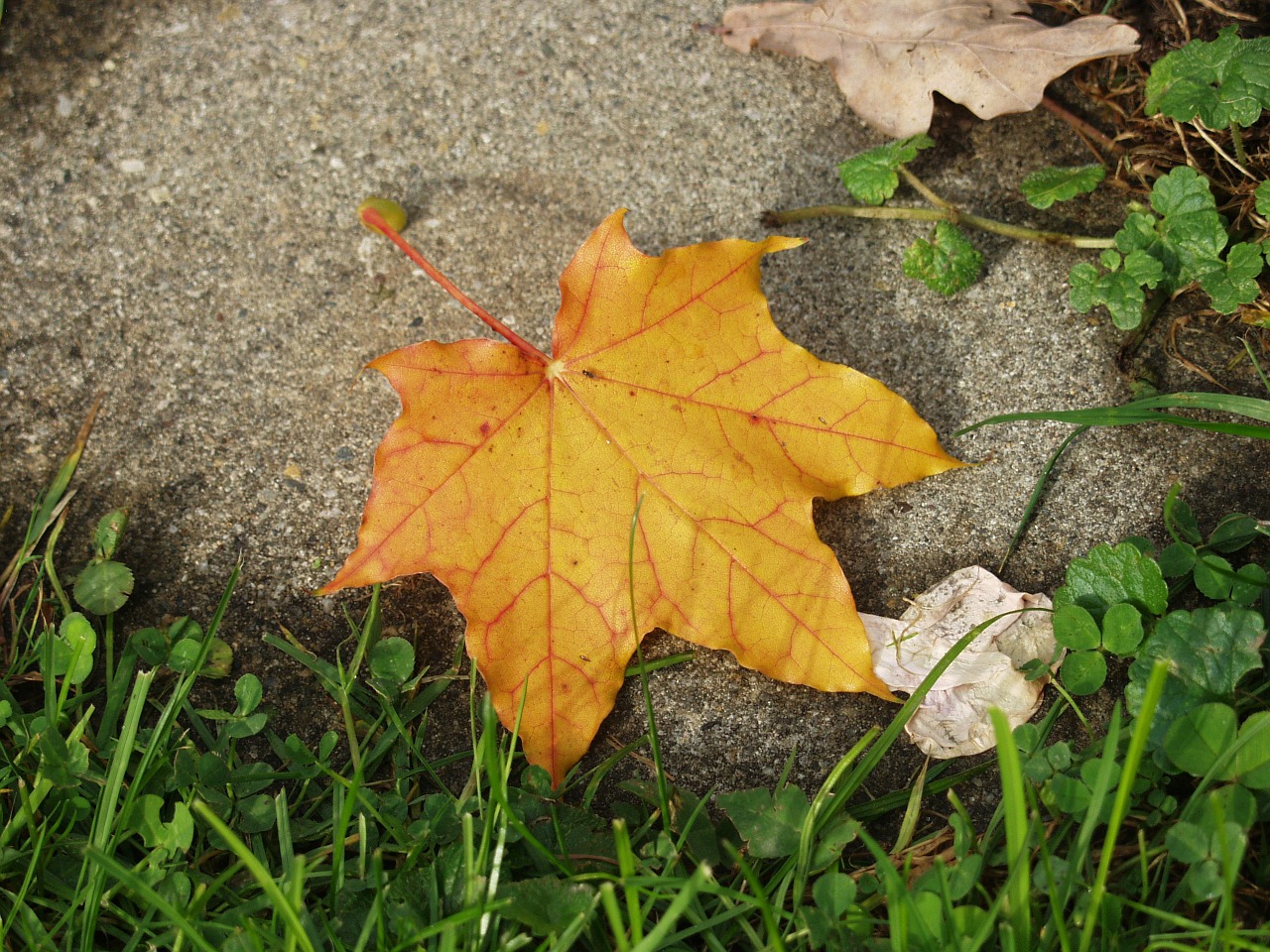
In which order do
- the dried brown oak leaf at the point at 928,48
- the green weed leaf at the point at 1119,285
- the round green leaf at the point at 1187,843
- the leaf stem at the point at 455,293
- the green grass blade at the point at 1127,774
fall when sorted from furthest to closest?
the dried brown oak leaf at the point at 928,48 < the green weed leaf at the point at 1119,285 < the leaf stem at the point at 455,293 < the round green leaf at the point at 1187,843 < the green grass blade at the point at 1127,774

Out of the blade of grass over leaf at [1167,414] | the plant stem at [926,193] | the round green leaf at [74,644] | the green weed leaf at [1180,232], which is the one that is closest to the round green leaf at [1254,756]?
the blade of grass over leaf at [1167,414]

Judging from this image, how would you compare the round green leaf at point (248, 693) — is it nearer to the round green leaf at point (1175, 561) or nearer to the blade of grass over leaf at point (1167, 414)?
the blade of grass over leaf at point (1167, 414)

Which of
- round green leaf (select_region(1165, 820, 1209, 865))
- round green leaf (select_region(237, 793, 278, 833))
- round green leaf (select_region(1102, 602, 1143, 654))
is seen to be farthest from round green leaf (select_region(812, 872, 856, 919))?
round green leaf (select_region(237, 793, 278, 833))

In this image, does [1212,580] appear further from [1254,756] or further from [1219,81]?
[1219,81]

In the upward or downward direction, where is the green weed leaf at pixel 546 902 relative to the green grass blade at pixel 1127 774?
downward

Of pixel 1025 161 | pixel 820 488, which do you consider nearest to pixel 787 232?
pixel 1025 161

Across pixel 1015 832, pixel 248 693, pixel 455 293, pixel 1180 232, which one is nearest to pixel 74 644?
pixel 248 693
